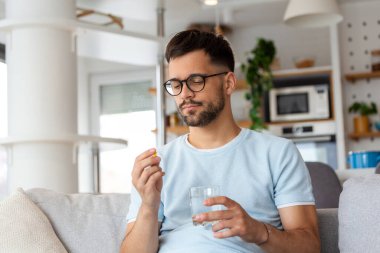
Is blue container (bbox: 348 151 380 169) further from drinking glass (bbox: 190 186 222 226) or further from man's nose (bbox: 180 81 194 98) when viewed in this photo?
drinking glass (bbox: 190 186 222 226)

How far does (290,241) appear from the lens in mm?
1845

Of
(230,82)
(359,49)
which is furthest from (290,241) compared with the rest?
(359,49)

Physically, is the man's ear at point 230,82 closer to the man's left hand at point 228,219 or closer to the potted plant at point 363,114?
the man's left hand at point 228,219

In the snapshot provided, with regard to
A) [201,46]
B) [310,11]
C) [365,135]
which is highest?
[310,11]

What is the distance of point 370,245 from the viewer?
1.90 meters

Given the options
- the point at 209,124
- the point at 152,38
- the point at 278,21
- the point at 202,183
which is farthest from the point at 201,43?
the point at 278,21

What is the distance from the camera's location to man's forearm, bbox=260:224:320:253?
182 centimetres

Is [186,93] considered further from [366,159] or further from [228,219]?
[366,159]

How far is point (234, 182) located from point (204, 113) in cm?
22

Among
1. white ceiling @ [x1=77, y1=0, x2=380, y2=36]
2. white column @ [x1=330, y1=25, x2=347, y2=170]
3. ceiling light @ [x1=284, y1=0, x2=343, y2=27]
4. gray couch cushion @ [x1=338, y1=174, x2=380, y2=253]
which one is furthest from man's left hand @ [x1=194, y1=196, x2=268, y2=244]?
white column @ [x1=330, y1=25, x2=347, y2=170]

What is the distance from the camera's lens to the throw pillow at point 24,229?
2.08 meters

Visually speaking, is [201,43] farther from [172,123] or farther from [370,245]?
[172,123]

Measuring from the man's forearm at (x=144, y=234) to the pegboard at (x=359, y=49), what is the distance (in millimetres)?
5697

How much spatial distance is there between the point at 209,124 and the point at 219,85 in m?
0.12
